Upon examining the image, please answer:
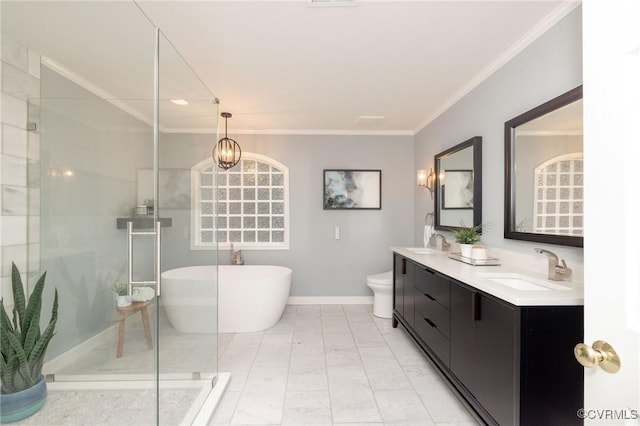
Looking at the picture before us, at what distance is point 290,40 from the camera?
1.99m

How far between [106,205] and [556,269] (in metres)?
2.69

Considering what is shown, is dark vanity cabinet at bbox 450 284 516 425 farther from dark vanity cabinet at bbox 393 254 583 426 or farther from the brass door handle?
the brass door handle

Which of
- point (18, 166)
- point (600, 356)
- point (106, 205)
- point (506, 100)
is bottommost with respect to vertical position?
point (600, 356)

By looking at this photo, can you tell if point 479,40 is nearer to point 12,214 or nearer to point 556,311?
point 556,311

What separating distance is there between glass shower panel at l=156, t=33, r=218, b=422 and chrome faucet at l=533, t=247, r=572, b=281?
2200mm

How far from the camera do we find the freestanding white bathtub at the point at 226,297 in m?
1.91

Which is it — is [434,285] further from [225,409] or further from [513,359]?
[225,409]

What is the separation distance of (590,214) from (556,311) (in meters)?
0.87

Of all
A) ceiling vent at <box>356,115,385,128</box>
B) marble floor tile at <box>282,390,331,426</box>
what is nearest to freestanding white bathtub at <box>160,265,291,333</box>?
marble floor tile at <box>282,390,331,426</box>

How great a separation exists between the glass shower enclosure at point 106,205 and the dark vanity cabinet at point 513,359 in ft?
5.31

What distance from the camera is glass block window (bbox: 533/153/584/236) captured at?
160cm

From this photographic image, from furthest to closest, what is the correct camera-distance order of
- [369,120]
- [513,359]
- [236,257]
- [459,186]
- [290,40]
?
1. [236,257]
2. [369,120]
3. [459,186]
4. [290,40]
5. [513,359]

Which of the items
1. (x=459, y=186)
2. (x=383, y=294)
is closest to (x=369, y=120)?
(x=459, y=186)

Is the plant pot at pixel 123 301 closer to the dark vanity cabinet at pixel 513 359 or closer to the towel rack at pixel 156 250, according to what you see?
the towel rack at pixel 156 250
